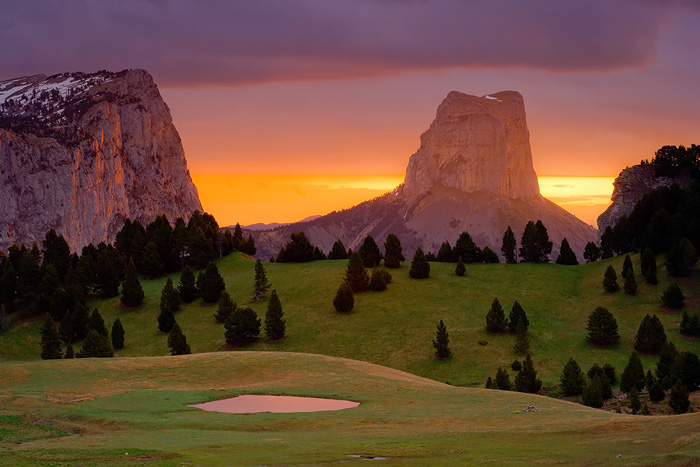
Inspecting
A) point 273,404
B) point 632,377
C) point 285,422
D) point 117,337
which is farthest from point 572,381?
point 117,337

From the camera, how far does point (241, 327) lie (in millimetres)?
95750

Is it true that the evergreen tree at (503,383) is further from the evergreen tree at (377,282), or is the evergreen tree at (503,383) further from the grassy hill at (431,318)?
the evergreen tree at (377,282)

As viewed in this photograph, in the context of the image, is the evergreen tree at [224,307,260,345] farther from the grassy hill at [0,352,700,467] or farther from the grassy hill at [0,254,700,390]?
the grassy hill at [0,352,700,467]

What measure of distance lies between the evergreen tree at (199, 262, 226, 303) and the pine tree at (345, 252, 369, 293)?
1920cm

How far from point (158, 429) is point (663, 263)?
9142 cm

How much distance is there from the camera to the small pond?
46.8m

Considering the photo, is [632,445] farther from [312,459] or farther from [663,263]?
[663,263]

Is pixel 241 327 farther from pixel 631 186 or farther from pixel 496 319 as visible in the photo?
pixel 631 186

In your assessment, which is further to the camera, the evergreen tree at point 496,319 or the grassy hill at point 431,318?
the evergreen tree at point 496,319

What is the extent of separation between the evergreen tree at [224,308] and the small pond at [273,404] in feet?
175

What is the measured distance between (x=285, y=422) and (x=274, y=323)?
56.4 meters

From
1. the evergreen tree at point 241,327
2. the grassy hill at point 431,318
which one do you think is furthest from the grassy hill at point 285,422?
the evergreen tree at point 241,327

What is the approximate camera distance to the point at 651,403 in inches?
2518

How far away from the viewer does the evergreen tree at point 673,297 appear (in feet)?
321
